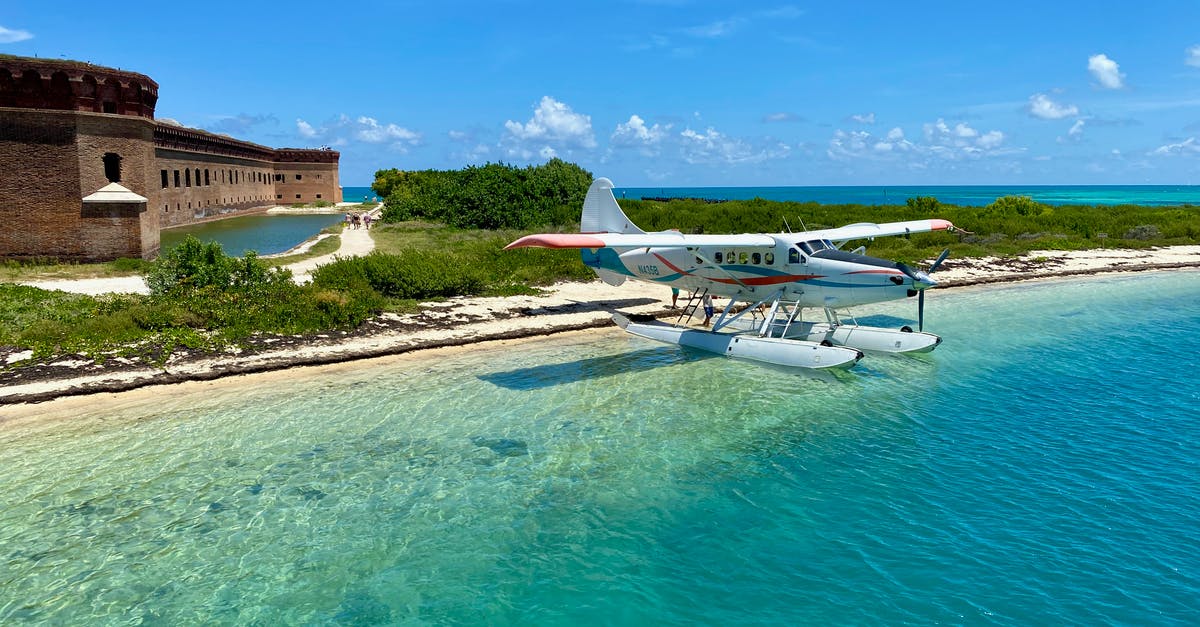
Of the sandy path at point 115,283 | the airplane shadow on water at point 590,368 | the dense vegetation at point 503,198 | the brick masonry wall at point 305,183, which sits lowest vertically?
the airplane shadow on water at point 590,368

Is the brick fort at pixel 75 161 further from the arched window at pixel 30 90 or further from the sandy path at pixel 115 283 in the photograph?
the sandy path at pixel 115 283

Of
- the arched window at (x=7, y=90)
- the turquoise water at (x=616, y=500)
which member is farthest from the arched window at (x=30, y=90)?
the turquoise water at (x=616, y=500)

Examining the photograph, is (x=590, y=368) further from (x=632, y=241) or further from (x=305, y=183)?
(x=305, y=183)

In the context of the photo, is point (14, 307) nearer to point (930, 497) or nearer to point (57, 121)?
point (57, 121)

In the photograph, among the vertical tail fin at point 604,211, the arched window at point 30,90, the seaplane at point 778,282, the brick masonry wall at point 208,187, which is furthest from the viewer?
the brick masonry wall at point 208,187

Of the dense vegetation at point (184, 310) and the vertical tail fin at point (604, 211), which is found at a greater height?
the vertical tail fin at point (604, 211)

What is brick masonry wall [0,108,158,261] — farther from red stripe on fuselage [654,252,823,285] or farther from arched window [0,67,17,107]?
red stripe on fuselage [654,252,823,285]

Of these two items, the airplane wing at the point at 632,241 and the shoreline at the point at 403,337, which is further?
the airplane wing at the point at 632,241

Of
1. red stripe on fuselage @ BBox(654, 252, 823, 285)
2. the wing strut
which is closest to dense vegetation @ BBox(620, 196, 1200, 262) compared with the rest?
red stripe on fuselage @ BBox(654, 252, 823, 285)
